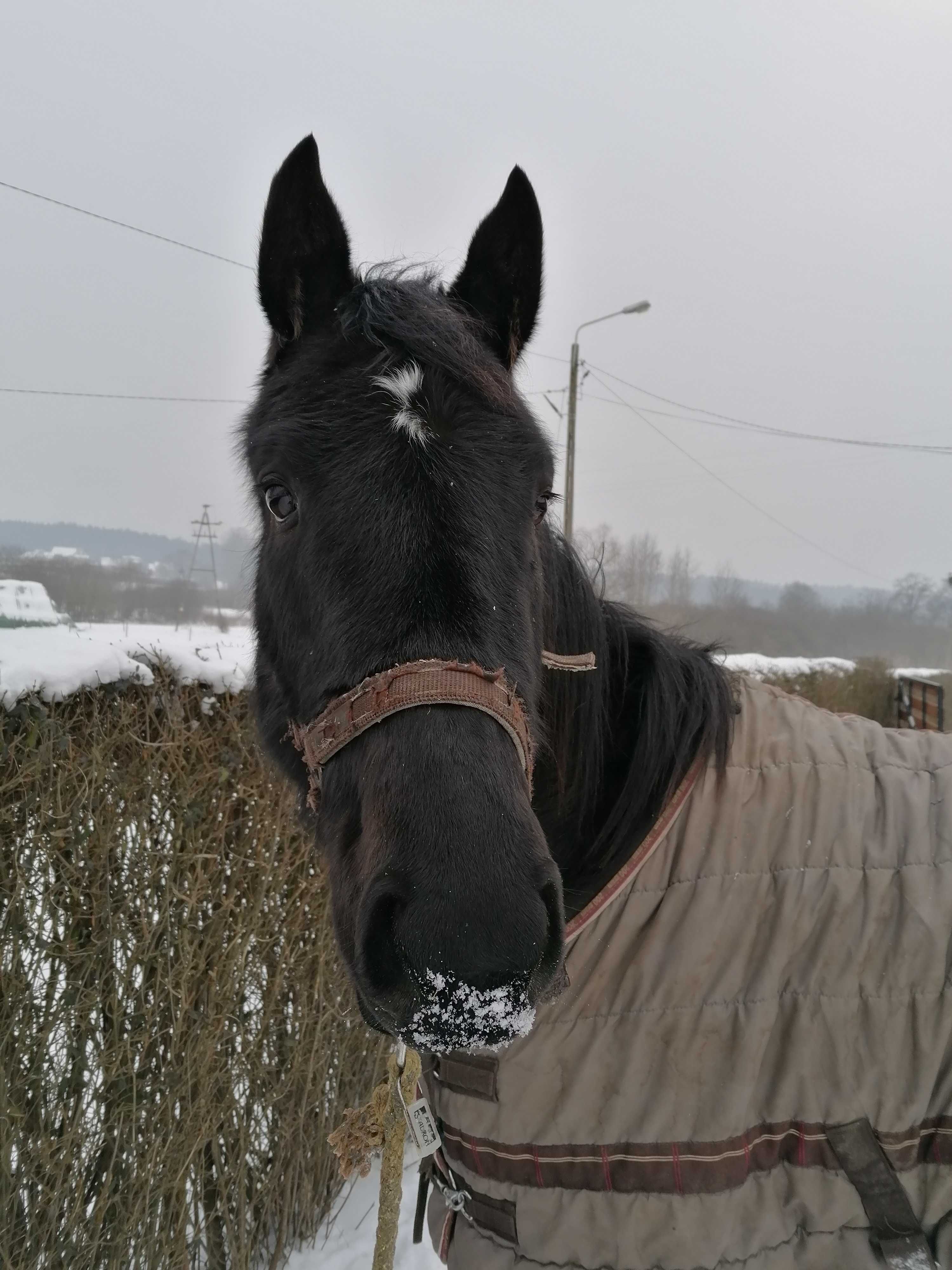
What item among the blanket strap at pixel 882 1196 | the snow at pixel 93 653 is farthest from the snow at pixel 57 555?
the blanket strap at pixel 882 1196

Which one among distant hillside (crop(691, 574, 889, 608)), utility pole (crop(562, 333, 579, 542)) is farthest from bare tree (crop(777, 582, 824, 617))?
utility pole (crop(562, 333, 579, 542))

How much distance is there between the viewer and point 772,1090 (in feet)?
5.75

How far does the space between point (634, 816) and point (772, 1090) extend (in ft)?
2.48

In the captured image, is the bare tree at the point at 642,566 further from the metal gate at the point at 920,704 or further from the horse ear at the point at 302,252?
the horse ear at the point at 302,252

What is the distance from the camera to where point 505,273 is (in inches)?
89.7

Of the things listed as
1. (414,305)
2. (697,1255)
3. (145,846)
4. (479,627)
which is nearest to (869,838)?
(697,1255)

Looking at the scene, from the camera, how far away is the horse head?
1.14m

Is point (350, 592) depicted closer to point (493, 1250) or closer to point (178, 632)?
point (493, 1250)

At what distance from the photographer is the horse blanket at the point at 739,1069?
1.69m

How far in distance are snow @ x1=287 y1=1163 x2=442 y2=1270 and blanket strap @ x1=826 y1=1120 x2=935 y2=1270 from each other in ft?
8.67

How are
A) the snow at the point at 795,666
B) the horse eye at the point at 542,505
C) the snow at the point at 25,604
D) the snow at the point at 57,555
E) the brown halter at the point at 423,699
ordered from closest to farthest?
the brown halter at the point at 423,699 < the horse eye at the point at 542,505 < the snow at the point at 25,604 < the snow at the point at 57,555 < the snow at the point at 795,666

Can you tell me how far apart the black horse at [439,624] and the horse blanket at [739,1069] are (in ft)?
0.85

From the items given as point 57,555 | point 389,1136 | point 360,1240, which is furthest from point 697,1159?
point 57,555

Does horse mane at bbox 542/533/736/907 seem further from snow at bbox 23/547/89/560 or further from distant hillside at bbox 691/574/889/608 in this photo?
distant hillside at bbox 691/574/889/608
